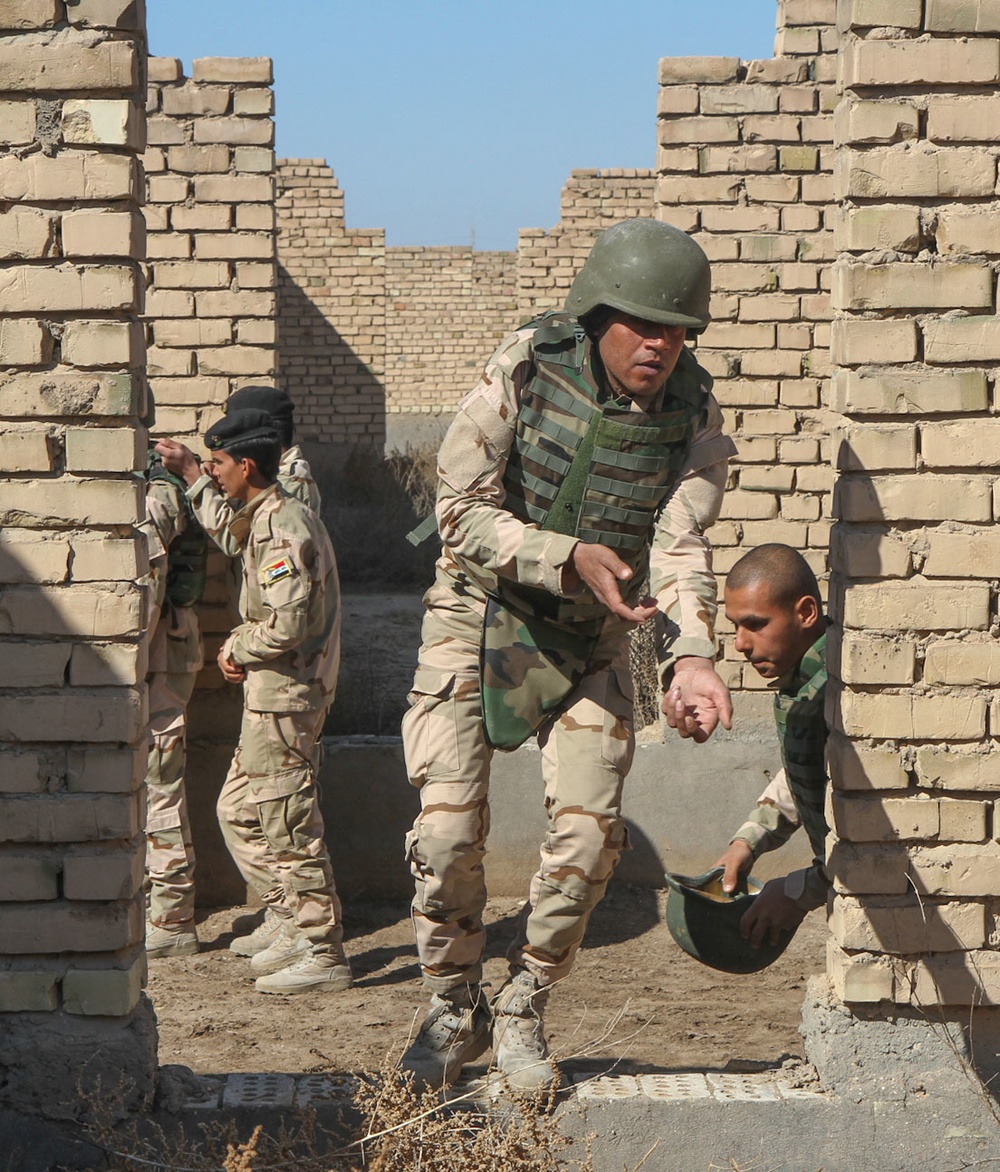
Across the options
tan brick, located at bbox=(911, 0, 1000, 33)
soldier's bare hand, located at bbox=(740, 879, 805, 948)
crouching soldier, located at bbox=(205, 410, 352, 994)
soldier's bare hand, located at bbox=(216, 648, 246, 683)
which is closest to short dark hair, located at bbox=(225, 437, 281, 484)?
crouching soldier, located at bbox=(205, 410, 352, 994)

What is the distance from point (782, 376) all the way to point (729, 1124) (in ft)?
11.3

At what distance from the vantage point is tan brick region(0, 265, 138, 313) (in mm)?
3062

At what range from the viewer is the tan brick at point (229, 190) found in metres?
5.64

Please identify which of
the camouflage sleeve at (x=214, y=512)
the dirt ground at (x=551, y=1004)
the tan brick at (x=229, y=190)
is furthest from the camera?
the tan brick at (x=229, y=190)

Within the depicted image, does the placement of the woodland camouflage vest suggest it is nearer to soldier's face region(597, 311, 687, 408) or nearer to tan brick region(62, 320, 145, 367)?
soldier's face region(597, 311, 687, 408)

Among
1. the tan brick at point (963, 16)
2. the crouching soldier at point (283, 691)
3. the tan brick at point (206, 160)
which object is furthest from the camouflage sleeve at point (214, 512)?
the tan brick at point (963, 16)

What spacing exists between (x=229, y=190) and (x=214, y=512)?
1.31 m

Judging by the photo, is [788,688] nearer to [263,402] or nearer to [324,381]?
[263,402]

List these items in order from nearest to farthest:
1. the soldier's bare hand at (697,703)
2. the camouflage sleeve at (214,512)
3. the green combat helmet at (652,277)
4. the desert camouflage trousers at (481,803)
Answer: the soldier's bare hand at (697,703), the green combat helmet at (652,277), the desert camouflage trousers at (481,803), the camouflage sleeve at (214,512)

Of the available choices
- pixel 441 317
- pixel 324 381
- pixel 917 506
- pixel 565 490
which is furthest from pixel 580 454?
pixel 441 317

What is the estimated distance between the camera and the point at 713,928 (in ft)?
12.2

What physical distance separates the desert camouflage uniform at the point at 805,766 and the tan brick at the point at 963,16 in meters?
1.43

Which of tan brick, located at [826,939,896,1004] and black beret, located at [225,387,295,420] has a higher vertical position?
black beret, located at [225,387,295,420]

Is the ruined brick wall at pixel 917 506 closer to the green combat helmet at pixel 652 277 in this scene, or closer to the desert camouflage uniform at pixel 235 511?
the green combat helmet at pixel 652 277
